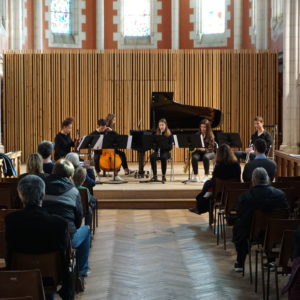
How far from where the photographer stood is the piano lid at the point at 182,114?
12.6m

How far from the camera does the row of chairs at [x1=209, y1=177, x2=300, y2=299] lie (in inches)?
185

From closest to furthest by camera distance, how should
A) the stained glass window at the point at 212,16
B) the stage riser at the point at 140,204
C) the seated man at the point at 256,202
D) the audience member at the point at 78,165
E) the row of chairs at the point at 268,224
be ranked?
1. the row of chairs at the point at 268,224
2. the seated man at the point at 256,202
3. the audience member at the point at 78,165
4. the stage riser at the point at 140,204
5. the stained glass window at the point at 212,16

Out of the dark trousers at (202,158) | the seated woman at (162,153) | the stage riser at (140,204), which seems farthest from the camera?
the dark trousers at (202,158)

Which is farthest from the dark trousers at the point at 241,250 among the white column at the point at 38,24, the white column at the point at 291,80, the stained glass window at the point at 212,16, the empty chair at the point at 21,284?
the stained glass window at the point at 212,16

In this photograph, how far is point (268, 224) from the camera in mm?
5070

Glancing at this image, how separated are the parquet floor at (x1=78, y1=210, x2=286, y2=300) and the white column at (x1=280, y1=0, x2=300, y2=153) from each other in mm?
5710

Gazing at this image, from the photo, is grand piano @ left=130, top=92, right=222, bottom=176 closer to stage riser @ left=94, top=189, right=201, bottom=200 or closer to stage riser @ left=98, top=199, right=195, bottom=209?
stage riser @ left=94, top=189, right=201, bottom=200

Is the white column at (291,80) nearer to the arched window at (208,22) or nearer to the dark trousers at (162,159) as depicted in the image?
the dark trousers at (162,159)

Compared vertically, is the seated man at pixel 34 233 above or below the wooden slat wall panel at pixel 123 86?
below

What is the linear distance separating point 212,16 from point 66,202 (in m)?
15.4

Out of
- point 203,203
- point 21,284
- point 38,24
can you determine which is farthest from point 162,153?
point 38,24

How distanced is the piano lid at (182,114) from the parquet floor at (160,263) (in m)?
3.54

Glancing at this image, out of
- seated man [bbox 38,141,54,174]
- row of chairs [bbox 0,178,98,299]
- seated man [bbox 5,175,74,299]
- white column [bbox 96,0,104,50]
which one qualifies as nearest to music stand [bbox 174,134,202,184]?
seated man [bbox 38,141,54,174]

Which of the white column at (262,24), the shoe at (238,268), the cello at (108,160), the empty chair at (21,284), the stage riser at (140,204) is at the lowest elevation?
the stage riser at (140,204)
